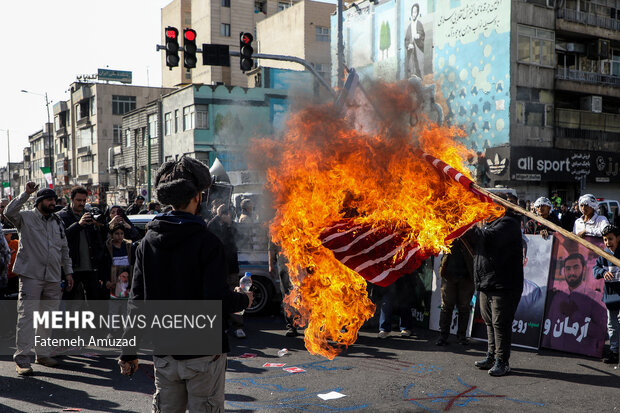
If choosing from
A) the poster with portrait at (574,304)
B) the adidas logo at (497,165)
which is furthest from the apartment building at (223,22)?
the poster with portrait at (574,304)

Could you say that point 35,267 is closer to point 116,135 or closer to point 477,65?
point 477,65

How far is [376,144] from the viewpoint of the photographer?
5027 mm

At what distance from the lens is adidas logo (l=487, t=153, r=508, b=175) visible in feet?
90.2

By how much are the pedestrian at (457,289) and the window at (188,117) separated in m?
33.0

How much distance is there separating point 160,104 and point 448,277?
38823 mm

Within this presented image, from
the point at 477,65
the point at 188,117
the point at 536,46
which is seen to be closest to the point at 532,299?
the point at 477,65

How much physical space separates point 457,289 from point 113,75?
66524 mm

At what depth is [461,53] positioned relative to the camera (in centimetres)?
2883

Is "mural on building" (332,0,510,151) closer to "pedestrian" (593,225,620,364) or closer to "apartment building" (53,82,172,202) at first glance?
"pedestrian" (593,225,620,364)

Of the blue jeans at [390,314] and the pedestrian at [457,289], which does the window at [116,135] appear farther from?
the pedestrian at [457,289]

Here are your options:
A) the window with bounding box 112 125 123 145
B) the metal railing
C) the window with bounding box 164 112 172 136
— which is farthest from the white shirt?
the window with bounding box 112 125 123 145

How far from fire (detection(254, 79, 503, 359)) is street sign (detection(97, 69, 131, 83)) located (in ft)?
220

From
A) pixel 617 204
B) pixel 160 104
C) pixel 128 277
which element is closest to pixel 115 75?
pixel 160 104

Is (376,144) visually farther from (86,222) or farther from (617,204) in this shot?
(617,204)
